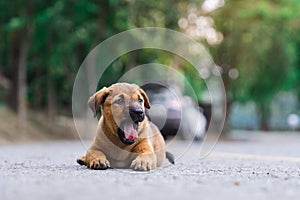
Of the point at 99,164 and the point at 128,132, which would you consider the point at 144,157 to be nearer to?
the point at 128,132

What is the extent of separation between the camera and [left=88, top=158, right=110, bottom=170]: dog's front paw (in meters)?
7.30

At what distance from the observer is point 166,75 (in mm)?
21172

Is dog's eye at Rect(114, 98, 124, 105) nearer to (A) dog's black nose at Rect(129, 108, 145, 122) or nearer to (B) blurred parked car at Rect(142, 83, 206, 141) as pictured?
(A) dog's black nose at Rect(129, 108, 145, 122)

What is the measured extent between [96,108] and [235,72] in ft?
77.8

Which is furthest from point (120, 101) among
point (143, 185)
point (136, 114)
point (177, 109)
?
point (177, 109)

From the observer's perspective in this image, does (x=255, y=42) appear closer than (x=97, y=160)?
No

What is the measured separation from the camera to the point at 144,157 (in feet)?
23.9

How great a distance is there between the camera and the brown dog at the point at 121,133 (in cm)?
725

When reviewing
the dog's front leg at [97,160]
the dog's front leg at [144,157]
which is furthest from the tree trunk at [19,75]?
the dog's front leg at [144,157]

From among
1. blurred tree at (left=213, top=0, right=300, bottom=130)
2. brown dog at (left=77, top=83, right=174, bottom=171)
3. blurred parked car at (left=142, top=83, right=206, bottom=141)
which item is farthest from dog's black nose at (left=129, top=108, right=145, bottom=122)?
blurred tree at (left=213, top=0, right=300, bottom=130)

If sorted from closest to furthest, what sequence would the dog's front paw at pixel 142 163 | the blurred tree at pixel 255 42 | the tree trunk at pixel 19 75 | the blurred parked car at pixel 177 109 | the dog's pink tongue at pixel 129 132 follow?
the dog's front paw at pixel 142 163 < the dog's pink tongue at pixel 129 132 < the blurred parked car at pixel 177 109 < the tree trunk at pixel 19 75 < the blurred tree at pixel 255 42

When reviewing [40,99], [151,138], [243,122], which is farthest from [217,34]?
[243,122]

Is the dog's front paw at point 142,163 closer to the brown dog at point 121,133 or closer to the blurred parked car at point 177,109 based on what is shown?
the brown dog at point 121,133

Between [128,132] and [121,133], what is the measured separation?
0.09 meters
